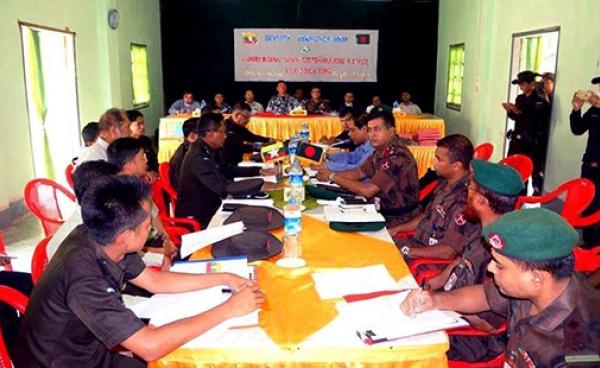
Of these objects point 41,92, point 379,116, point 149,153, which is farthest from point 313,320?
point 41,92

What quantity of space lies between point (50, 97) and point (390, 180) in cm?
477

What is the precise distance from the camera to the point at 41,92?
235 inches

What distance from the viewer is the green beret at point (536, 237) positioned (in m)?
1.26

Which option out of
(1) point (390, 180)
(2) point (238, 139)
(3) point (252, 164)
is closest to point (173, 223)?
(3) point (252, 164)

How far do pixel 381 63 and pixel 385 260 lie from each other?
31.8 ft

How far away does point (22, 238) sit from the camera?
464cm

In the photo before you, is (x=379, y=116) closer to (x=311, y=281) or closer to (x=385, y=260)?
(x=385, y=260)

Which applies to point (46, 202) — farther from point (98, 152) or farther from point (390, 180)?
point (390, 180)

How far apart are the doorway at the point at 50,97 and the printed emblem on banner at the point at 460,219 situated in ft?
15.6

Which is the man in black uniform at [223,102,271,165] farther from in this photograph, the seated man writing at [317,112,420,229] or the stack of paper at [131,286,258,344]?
the stack of paper at [131,286,258,344]

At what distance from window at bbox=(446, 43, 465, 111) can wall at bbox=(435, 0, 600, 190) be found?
147 mm

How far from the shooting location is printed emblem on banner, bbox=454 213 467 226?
242 centimetres

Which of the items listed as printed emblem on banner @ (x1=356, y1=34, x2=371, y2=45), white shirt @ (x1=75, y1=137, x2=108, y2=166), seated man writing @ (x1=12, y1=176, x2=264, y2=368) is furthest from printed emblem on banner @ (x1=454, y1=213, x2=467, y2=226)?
printed emblem on banner @ (x1=356, y1=34, x2=371, y2=45)

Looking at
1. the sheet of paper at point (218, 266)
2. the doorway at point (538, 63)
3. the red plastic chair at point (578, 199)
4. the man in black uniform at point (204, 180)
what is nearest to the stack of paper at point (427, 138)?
the doorway at point (538, 63)
